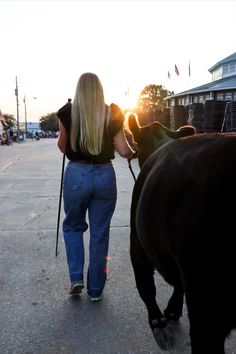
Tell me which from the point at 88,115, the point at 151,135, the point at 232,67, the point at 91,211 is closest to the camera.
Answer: the point at 151,135

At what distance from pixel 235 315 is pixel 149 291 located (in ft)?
4.54

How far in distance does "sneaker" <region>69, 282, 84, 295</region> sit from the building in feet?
105

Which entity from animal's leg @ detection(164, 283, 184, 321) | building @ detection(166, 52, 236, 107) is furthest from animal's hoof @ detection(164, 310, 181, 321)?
building @ detection(166, 52, 236, 107)

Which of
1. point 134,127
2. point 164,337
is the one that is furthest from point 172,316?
point 134,127

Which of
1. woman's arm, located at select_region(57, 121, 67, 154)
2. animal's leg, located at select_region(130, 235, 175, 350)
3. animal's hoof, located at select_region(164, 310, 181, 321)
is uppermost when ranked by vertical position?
woman's arm, located at select_region(57, 121, 67, 154)

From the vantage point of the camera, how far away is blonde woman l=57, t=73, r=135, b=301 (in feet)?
11.9

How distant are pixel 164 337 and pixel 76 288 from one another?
1149 millimetres

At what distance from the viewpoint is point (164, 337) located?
9.87ft

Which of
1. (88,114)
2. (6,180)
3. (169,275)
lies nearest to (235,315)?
(169,275)

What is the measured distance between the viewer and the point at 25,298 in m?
3.96

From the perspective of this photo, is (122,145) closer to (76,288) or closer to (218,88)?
(76,288)

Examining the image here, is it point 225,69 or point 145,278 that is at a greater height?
point 225,69

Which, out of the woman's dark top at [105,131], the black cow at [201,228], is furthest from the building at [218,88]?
the black cow at [201,228]

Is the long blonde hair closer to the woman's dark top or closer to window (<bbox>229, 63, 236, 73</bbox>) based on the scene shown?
the woman's dark top
